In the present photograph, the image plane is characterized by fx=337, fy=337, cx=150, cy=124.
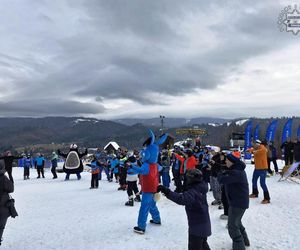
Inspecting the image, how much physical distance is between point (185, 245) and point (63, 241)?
251 centimetres

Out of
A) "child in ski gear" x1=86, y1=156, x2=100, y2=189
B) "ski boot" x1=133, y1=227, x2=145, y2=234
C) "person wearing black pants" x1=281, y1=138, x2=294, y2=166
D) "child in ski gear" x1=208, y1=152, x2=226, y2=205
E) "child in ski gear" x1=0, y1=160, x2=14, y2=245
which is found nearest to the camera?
"child in ski gear" x1=0, y1=160, x2=14, y2=245

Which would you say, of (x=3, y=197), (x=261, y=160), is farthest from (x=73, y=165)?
(x=3, y=197)

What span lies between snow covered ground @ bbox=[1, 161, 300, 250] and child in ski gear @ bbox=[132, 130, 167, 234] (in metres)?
0.33

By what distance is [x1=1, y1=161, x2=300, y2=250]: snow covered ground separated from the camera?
651 cm

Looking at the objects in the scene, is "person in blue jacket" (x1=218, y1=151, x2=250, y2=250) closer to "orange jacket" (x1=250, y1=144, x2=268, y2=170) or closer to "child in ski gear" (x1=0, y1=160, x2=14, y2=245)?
"child in ski gear" (x1=0, y1=160, x2=14, y2=245)

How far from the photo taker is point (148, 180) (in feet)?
23.9

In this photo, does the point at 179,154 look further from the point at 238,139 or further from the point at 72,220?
the point at 238,139

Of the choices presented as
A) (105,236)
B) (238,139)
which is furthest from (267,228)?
(238,139)

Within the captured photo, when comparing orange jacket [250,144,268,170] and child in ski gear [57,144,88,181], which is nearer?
orange jacket [250,144,268,170]

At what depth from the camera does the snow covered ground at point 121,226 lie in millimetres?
6512

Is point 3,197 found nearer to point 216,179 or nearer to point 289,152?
point 216,179

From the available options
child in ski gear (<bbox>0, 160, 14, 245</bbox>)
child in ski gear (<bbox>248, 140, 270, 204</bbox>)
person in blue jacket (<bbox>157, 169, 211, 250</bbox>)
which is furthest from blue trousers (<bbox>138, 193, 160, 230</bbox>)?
child in ski gear (<bbox>248, 140, 270, 204</bbox>)

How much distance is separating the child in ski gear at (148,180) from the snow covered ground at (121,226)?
0.33 metres

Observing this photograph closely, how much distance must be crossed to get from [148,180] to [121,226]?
142 cm
